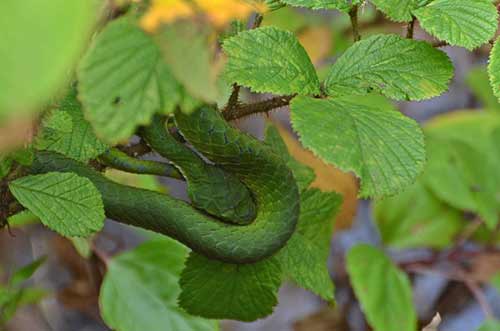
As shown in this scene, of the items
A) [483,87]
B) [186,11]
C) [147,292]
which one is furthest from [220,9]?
[483,87]

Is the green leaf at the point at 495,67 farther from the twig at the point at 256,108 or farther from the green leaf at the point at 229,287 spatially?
the green leaf at the point at 229,287

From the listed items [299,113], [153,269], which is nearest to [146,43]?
[299,113]

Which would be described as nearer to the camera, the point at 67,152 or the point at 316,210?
the point at 67,152

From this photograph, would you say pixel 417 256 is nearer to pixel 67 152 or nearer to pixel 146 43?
pixel 67 152

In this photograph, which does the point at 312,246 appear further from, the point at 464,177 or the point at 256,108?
the point at 464,177

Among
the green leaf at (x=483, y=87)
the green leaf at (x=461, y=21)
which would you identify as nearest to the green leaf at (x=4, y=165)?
the green leaf at (x=461, y=21)

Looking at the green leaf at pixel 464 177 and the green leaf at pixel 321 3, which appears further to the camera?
the green leaf at pixel 464 177
